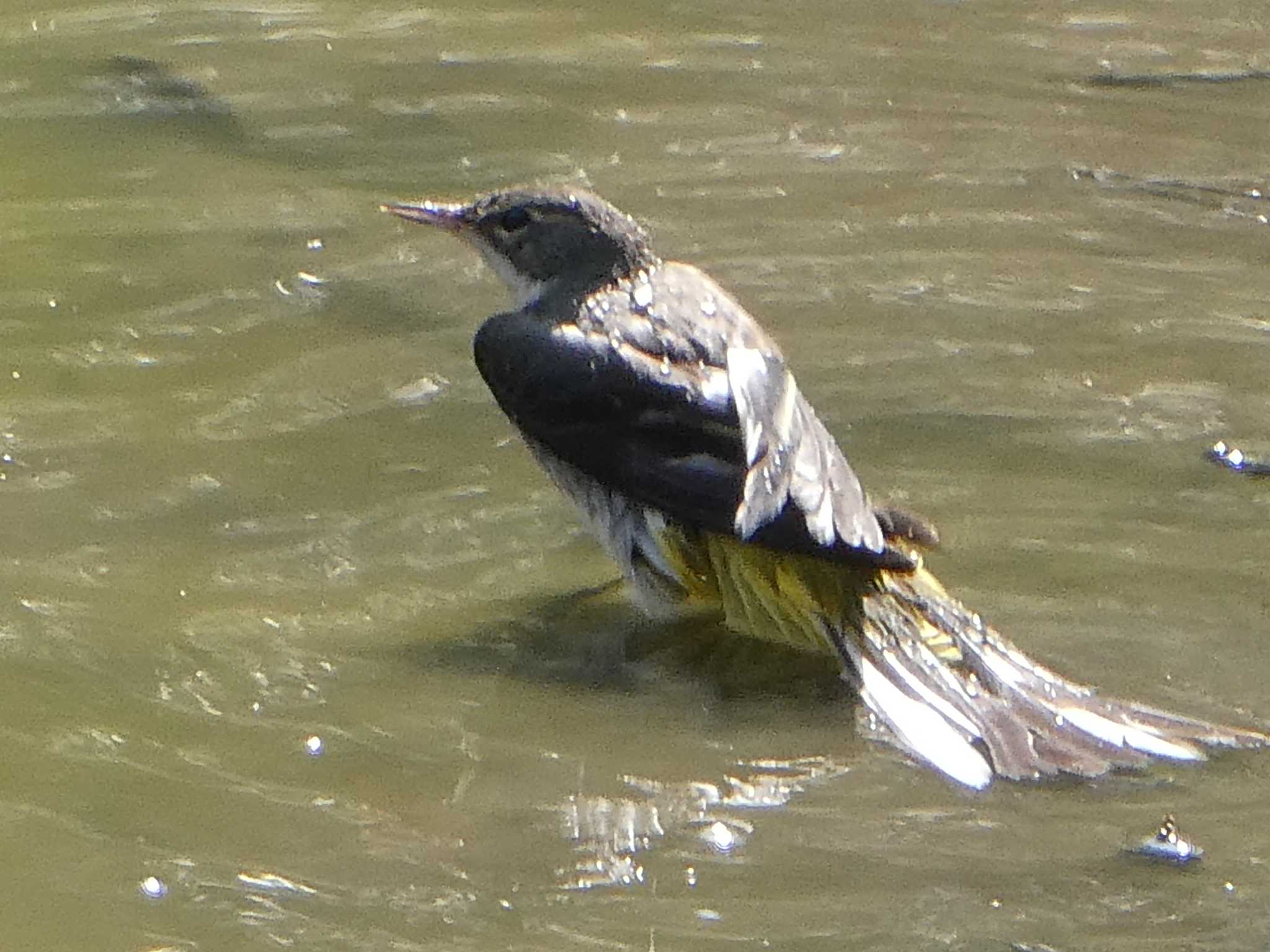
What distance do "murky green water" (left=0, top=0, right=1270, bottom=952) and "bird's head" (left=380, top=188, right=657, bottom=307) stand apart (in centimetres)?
42

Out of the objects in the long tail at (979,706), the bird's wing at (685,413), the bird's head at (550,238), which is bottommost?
the long tail at (979,706)

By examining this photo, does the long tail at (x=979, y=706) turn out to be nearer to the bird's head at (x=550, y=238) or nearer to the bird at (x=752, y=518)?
the bird at (x=752, y=518)

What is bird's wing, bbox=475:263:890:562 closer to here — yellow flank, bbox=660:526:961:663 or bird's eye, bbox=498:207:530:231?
yellow flank, bbox=660:526:961:663

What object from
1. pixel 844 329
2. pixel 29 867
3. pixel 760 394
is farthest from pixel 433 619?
pixel 844 329

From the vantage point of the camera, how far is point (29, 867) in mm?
4711

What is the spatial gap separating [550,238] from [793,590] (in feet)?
4.68

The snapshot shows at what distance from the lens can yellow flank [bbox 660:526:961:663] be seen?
588 centimetres

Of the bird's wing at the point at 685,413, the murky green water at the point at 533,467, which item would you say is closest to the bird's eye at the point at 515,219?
the bird's wing at the point at 685,413

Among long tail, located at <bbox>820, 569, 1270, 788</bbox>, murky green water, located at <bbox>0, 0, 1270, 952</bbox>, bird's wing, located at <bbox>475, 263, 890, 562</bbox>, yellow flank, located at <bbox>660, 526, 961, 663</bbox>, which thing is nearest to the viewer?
murky green water, located at <bbox>0, 0, 1270, 952</bbox>

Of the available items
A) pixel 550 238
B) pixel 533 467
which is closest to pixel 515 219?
pixel 550 238

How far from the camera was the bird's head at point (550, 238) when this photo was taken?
270 inches

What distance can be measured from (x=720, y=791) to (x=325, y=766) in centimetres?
81

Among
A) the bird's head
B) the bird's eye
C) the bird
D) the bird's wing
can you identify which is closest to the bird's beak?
the bird's head

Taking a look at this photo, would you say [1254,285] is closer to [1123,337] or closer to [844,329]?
[1123,337]
